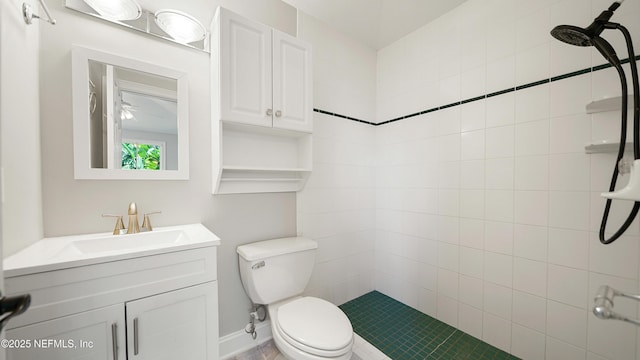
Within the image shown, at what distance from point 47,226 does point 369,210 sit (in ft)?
7.00

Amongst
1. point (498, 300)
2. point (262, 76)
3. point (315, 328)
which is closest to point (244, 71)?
point (262, 76)

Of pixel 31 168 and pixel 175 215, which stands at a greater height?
pixel 31 168

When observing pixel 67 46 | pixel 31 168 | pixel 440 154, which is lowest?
pixel 31 168

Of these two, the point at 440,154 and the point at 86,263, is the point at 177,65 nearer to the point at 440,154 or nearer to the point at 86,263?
the point at 86,263

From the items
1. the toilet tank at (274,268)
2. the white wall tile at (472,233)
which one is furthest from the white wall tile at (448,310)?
the toilet tank at (274,268)

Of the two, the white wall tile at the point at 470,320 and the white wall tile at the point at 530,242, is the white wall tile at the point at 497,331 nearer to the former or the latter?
the white wall tile at the point at 470,320

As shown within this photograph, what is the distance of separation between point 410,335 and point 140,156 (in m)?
2.08

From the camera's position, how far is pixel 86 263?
0.87m

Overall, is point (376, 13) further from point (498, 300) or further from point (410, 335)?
point (410, 335)

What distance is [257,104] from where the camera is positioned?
148 cm

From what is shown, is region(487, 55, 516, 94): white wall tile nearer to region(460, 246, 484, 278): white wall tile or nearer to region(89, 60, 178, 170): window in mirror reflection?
region(460, 246, 484, 278): white wall tile

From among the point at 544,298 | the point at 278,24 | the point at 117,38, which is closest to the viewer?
the point at 117,38

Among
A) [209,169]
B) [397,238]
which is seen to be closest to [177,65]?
[209,169]

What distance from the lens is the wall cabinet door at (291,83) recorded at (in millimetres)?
1546
